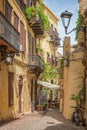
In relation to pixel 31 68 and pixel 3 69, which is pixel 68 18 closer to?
pixel 3 69

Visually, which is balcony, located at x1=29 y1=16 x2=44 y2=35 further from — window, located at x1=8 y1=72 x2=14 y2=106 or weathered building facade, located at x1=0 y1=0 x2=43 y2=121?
window, located at x1=8 y1=72 x2=14 y2=106

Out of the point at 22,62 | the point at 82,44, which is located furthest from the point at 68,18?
the point at 22,62

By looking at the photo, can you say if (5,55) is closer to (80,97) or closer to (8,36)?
(8,36)

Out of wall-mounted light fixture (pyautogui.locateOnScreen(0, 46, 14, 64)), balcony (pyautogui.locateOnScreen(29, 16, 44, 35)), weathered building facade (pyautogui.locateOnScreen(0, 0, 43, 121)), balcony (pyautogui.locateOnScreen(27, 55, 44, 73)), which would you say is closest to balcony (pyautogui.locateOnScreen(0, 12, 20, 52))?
weathered building facade (pyautogui.locateOnScreen(0, 0, 43, 121))

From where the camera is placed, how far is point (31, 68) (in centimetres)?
2722

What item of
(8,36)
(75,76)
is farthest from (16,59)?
(8,36)

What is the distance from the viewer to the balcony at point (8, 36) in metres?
15.9

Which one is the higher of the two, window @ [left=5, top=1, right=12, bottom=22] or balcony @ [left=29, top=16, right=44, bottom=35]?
balcony @ [left=29, top=16, right=44, bottom=35]

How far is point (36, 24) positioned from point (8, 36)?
1103 centimetres

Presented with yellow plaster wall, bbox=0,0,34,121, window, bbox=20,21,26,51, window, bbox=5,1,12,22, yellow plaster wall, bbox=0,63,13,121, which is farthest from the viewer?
window, bbox=20,21,26,51

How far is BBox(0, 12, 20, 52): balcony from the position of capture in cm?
1588

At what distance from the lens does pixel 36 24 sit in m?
28.2

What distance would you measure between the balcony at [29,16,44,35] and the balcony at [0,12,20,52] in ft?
25.5

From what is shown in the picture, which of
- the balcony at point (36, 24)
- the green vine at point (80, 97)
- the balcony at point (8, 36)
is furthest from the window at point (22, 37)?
the green vine at point (80, 97)
